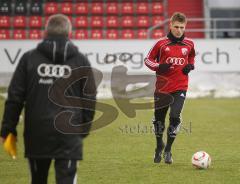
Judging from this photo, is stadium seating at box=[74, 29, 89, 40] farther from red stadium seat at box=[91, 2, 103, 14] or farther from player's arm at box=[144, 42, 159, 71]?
player's arm at box=[144, 42, 159, 71]

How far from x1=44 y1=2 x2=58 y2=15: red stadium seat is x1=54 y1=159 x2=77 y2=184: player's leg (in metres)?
23.4

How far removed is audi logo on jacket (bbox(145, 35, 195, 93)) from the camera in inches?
436

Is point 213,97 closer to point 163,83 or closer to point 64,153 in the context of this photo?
point 163,83

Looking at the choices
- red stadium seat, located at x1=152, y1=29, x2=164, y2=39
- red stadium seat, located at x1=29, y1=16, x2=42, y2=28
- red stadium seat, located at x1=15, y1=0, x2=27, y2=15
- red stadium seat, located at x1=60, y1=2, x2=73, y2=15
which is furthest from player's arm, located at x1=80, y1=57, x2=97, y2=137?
red stadium seat, located at x1=60, y1=2, x2=73, y2=15

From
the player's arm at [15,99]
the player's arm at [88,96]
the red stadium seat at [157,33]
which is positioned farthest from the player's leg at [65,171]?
the red stadium seat at [157,33]

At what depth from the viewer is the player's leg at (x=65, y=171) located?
6.21 meters

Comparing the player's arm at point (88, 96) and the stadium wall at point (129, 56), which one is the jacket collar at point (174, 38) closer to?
the player's arm at point (88, 96)

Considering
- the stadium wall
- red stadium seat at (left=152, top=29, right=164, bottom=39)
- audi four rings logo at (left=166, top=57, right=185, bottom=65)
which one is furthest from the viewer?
red stadium seat at (left=152, top=29, right=164, bottom=39)

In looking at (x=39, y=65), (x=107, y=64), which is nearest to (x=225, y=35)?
(x=107, y=64)

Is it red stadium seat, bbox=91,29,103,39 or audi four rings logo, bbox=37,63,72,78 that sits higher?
audi four rings logo, bbox=37,63,72,78

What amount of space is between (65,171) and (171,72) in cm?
513

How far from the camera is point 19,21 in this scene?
94.8 ft

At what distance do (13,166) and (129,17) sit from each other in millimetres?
19261

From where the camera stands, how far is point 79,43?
23.5 m
